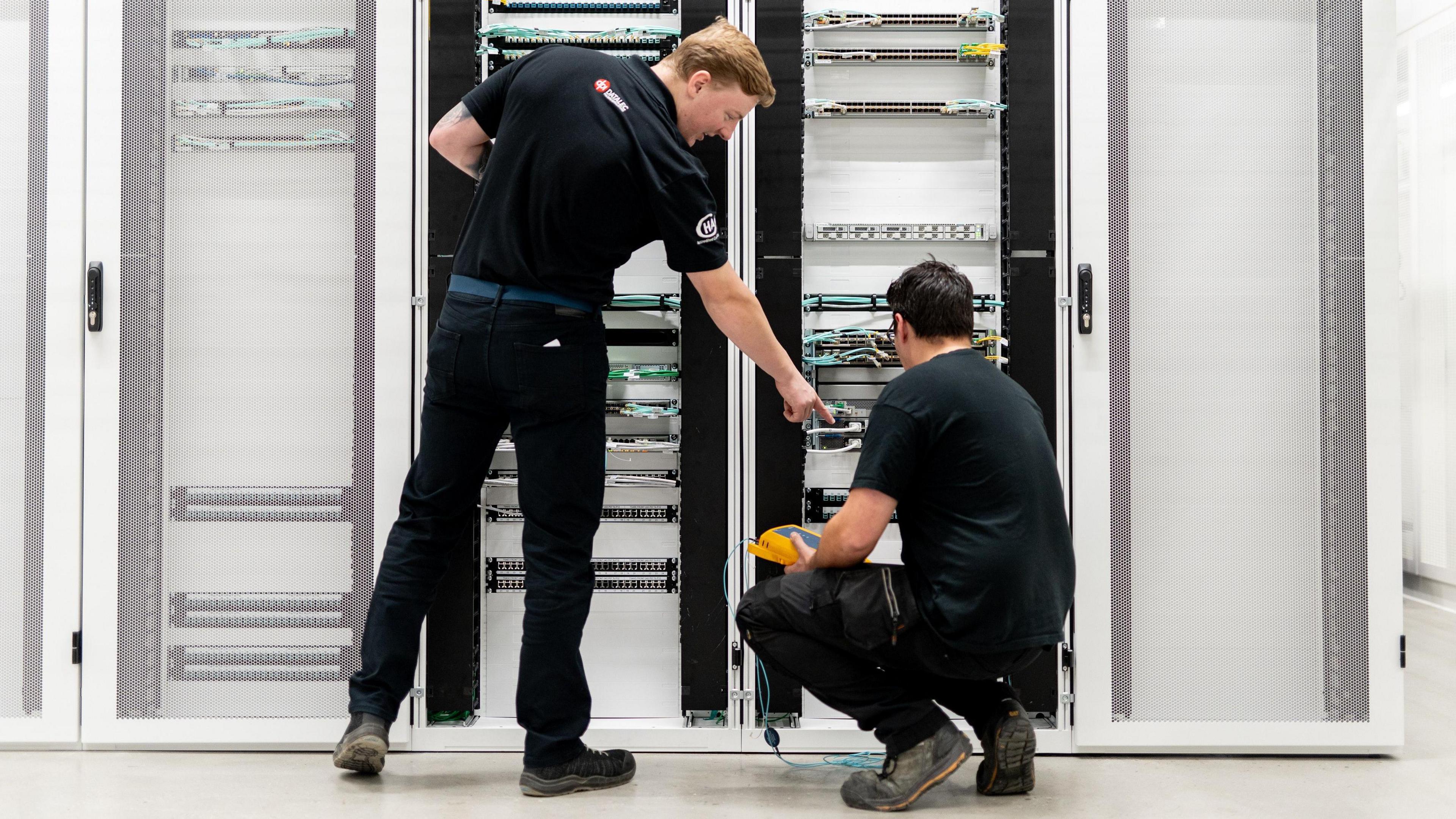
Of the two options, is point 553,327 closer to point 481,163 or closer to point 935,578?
point 481,163

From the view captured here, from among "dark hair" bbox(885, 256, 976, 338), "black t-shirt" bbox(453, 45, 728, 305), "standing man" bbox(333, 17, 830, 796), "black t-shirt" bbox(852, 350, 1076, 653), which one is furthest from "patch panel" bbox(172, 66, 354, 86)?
"black t-shirt" bbox(852, 350, 1076, 653)

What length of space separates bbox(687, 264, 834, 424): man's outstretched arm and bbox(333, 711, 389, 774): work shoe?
1.17 m

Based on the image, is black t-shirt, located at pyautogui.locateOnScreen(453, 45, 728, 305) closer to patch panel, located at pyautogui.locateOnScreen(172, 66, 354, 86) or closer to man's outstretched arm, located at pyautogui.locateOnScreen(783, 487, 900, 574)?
man's outstretched arm, located at pyautogui.locateOnScreen(783, 487, 900, 574)

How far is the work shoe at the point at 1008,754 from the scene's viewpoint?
190 cm

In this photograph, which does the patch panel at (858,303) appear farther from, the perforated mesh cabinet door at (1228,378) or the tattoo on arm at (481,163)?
the tattoo on arm at (481,163)

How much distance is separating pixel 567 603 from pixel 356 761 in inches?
23.7

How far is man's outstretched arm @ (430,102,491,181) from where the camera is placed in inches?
79.6

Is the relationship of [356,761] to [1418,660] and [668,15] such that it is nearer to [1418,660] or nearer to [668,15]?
[668,15]

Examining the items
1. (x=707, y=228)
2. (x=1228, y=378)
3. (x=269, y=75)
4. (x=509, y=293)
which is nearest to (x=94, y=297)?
(x=269, y=75)

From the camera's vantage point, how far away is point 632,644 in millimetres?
2422

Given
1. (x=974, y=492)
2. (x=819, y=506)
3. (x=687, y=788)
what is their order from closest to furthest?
(x=974, y=492) < (x=687, y=788) < (x=819, y=506)

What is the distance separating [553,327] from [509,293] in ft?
0.39

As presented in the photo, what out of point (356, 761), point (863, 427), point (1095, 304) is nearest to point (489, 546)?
point (356, 761)

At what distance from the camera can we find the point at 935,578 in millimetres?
1784
